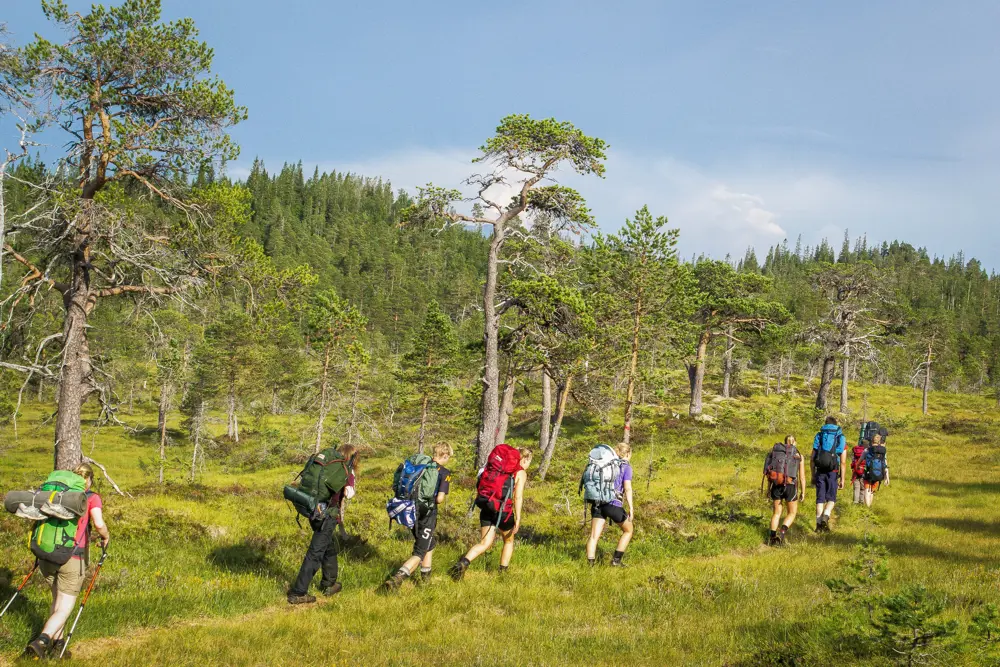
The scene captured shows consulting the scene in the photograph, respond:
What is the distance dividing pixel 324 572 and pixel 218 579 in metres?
1.66

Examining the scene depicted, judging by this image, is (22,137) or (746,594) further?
(22,137)

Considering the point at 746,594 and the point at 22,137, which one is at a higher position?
the point at 22,137

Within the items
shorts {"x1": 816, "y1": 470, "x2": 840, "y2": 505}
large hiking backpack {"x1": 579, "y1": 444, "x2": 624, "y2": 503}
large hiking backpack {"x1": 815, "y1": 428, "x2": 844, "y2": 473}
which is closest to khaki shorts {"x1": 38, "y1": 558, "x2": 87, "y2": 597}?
large hiking backpack {"x1": 579, "y1": 444, "x2": 624, "y2": 503}

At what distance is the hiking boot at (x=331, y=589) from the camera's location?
24.4 feet

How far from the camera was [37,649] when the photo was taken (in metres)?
5.33

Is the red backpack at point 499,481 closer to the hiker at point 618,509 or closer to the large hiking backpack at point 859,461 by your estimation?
the hiker at point 618,509

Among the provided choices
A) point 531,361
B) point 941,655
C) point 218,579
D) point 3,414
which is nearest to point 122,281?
point 218,579

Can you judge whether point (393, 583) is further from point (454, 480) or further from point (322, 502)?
point (454, 480)

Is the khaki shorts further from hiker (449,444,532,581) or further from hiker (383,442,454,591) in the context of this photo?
hiker (449,444,532,581)

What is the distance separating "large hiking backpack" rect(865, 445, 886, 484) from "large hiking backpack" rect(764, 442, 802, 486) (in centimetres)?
417

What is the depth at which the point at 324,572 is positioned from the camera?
7543 millimetres

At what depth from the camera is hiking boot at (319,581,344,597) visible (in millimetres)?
7443

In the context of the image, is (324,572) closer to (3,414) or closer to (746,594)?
(746,594)

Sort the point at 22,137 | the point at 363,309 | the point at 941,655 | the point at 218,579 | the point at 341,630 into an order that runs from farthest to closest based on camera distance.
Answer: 1. the point at 363,309
2. the point at 22,137
3. the point at 218,579
4. the point at 341,630
5. the point at 941,655
